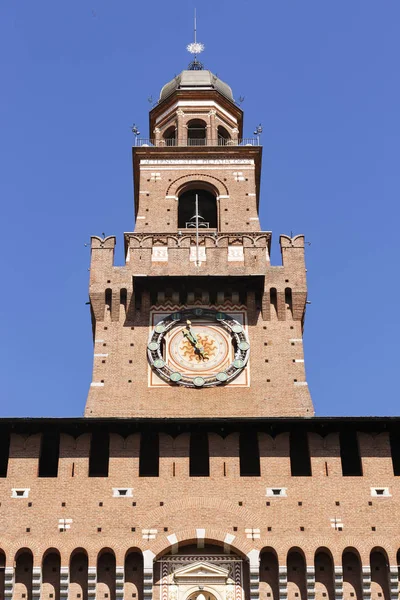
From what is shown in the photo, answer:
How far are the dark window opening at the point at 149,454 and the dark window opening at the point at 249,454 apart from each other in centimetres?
208

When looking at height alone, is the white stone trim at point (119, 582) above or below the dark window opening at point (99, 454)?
below

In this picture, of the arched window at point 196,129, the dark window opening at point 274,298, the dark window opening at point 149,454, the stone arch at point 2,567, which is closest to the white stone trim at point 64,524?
the stone arch at point 2,567

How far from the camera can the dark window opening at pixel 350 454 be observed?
30.8 metres

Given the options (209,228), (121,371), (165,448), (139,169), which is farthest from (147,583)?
(139,169)

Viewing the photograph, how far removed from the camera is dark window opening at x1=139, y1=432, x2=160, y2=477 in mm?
30672

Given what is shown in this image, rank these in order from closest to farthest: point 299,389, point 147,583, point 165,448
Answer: point 147,583
point 165,448
point 299,389

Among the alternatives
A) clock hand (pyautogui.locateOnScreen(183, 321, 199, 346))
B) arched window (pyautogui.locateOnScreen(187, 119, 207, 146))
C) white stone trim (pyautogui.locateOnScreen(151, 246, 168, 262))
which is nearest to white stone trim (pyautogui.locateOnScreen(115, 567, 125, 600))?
clock hand (pyautogui.locateOnScreen(183, 321, 199, 346))

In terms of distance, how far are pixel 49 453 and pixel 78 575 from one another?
3335 mm

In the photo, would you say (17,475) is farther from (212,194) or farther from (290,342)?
(212,194)

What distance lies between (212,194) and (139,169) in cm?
266

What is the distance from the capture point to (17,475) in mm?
30125

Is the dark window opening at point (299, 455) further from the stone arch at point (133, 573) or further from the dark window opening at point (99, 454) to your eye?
the dark window opening at point (99, 454)

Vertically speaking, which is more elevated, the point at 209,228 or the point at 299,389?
the point at 209,228

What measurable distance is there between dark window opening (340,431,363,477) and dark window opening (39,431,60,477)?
7047mm
